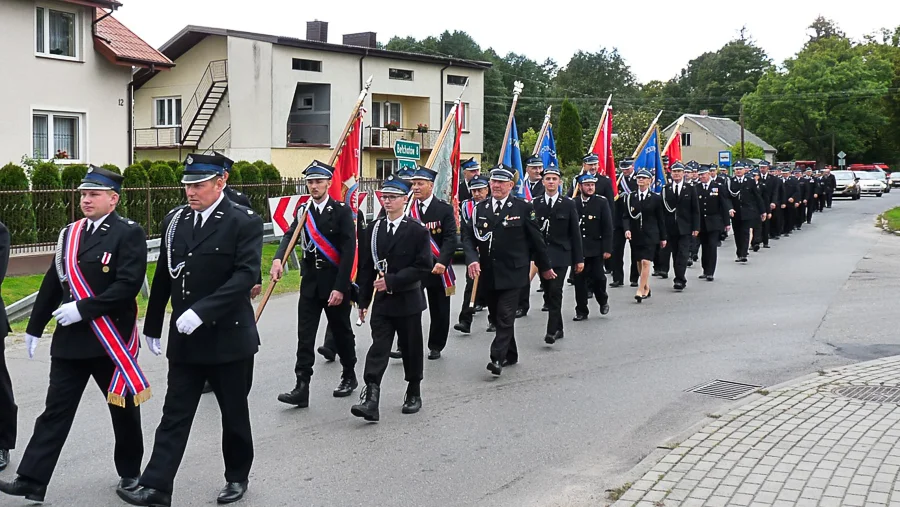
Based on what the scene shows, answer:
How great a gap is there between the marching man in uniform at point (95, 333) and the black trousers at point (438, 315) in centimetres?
452

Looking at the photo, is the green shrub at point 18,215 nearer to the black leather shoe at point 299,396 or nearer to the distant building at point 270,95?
the black leather shoe at point 299,396

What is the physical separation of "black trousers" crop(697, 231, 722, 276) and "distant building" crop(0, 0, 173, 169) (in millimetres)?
15453

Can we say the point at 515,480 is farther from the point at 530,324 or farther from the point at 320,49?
the point at 320,49

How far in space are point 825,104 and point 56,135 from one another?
71.3 m

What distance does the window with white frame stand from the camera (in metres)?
25.3

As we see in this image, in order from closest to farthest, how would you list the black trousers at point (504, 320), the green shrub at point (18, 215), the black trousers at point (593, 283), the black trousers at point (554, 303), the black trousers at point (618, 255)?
the black trousers at point (504, 320)
the black trousers at point (554, 303)
the black trousers at point (593, 283)
the black trousers at point (618, 255)
the green shrub at point (18, 215)

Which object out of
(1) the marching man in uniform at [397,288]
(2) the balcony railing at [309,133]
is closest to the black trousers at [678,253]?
(1) the marching man in uniform at [397,288]

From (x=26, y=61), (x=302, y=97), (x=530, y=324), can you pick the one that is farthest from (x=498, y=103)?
(x=530, y=324)

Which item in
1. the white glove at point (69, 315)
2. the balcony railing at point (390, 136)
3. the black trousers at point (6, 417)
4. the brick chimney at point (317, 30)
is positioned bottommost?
the black trousers at point (6, 417)

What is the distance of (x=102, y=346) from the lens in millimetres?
5836

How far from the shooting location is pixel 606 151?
18.9 m

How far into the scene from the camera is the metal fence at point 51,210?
1791cm

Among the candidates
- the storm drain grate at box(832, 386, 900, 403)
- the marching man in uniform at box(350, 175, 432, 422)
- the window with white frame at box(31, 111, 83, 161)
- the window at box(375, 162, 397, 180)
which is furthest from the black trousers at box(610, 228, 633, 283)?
the window at box(375, 162, 397, 180)

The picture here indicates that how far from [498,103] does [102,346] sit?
8040 centimetres
